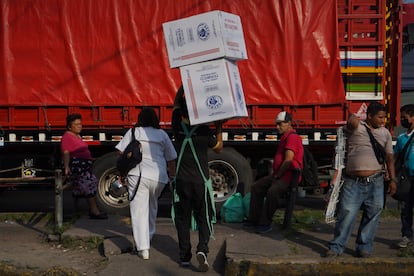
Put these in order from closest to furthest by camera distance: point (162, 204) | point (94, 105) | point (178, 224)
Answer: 1. point (178, 224)
2. point (94, 105)
3. point (162, 204)

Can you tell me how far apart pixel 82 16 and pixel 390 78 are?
15.6ft

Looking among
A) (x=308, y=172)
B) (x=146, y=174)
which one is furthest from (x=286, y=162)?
(x=146, y=174)

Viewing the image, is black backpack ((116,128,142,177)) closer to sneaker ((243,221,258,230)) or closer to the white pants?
the white pants

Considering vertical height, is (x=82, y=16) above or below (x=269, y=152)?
above

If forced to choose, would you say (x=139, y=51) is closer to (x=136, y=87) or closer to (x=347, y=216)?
(x=136, y=87)

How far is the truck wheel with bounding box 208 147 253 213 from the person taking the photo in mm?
8484

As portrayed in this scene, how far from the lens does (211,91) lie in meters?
5.40

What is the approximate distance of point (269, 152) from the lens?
9008mm

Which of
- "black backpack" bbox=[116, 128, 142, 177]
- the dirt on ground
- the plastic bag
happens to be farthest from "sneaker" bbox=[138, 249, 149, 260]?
the plastic bag

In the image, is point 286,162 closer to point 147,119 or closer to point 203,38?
point 147,119

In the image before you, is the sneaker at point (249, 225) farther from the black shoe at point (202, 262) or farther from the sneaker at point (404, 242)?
the sneaker at point (404, 242)

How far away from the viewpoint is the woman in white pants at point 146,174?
19.7ft

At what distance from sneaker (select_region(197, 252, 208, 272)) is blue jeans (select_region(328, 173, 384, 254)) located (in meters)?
1.27

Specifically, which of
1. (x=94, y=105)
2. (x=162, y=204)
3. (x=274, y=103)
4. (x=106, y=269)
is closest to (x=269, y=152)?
(x=274, y=103)
